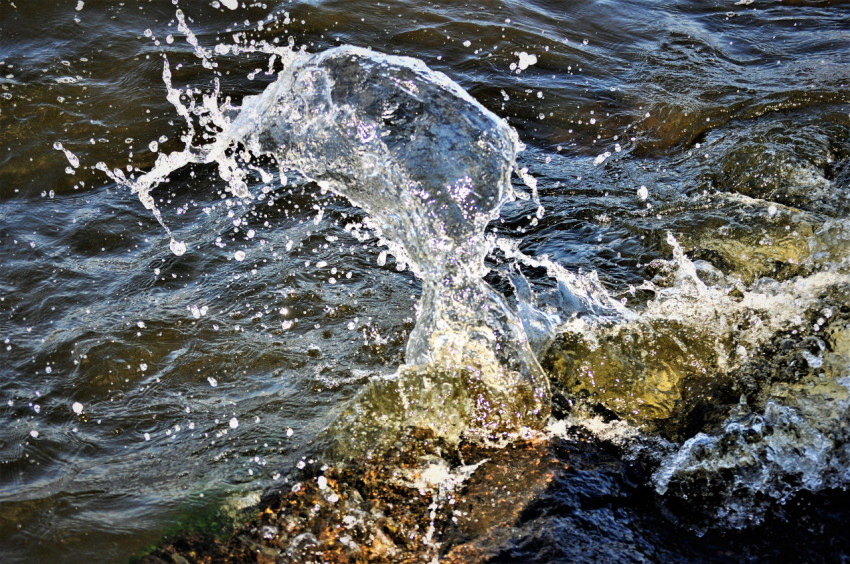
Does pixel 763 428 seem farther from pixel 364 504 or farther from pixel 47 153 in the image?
pixel 47 153

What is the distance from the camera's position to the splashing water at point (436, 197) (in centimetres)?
347

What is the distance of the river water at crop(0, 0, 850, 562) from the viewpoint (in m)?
3.07

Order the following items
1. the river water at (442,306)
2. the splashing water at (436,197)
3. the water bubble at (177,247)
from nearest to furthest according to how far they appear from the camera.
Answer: the river water at (442,306) → the splashing water at (436,197) → the water bubble at (177,247)

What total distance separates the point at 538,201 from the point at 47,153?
3.28 metres

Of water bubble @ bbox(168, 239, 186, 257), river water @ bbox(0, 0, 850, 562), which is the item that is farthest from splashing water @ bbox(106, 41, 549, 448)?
water bubble @ bbox(168, 239, 186, 257)

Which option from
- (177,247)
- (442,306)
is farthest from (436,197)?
(177,247)

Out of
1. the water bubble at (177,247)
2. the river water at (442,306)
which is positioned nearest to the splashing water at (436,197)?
the river water at (442,306)

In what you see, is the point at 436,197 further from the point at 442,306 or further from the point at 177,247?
the point at 177,247

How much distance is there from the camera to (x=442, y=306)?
3623 mm

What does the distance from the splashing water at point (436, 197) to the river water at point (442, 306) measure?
0.05 feet

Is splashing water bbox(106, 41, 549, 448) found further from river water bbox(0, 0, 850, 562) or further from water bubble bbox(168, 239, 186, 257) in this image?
water bubble bbox(168, 239, 186, 257)

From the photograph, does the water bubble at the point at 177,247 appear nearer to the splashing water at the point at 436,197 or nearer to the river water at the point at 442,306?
the river water at the point at 442,306

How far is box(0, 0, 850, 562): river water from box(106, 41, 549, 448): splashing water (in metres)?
0.01

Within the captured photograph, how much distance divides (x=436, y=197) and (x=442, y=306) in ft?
1.61
